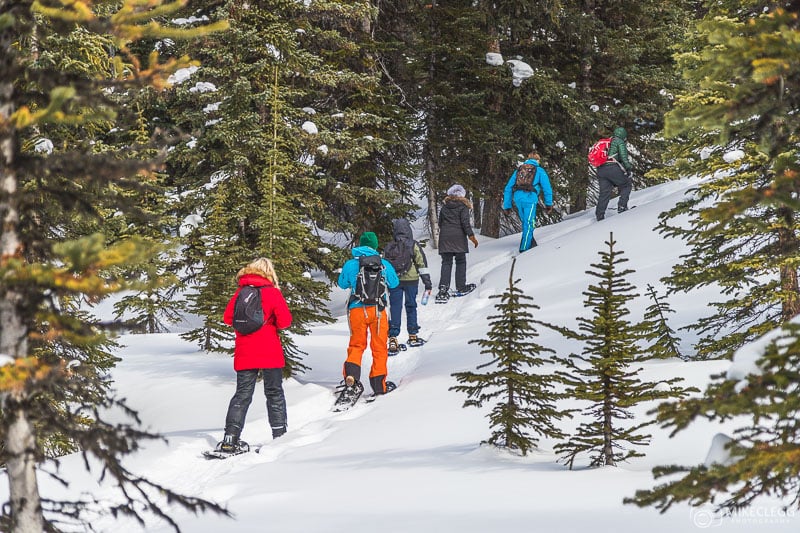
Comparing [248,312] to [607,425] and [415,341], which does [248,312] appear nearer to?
[607,425]

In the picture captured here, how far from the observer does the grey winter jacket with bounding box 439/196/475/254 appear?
16.2 meters

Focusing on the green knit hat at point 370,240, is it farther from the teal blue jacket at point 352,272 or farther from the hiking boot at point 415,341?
the hiking boot at point 415,341

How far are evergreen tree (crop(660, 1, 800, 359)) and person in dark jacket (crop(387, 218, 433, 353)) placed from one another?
4.97 m

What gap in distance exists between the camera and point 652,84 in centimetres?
2106

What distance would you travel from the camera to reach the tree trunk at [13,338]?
3.54m

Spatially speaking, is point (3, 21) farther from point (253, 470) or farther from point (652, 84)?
point (652, 84)

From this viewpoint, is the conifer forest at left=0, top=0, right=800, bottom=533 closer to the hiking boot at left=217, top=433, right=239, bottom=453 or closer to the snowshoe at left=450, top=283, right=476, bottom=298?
the hiking boot at left=217, top=433, right=239, bottom=453

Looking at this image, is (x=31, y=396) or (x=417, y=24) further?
(x=417, y=24)

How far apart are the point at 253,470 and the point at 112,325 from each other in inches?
163

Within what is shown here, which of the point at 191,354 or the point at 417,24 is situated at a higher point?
the point at 417,24

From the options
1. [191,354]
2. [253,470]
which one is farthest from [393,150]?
[253,470]

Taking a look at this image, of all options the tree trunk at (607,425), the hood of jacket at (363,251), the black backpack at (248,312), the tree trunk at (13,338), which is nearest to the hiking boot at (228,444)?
the black backpack at (248,312)

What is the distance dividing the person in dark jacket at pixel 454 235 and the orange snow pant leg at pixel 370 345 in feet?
18.1

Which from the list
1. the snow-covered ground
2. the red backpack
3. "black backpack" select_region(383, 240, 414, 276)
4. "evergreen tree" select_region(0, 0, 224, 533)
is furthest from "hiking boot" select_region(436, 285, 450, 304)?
"evergreen tree" select_region(0, 0, 224, 533)
